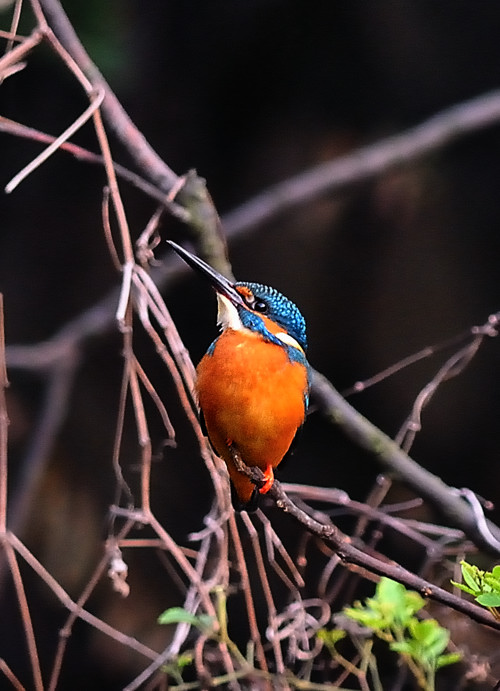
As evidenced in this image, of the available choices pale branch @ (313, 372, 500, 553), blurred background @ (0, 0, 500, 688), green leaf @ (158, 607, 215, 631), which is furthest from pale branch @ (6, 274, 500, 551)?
blurred background @ (0, 0, 500, 688)

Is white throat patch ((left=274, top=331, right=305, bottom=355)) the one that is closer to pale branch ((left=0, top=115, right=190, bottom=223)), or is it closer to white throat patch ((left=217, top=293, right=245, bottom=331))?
white throat patch ((left=217, top=293, right=245, bottom=331))

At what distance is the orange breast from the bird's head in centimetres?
5

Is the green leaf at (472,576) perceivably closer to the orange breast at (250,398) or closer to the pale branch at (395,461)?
the orange breast at (250,398)

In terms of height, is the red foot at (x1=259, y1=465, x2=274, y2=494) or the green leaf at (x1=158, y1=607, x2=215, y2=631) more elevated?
the red foot at (x1=259, y1=465, x2=274, y2=494)

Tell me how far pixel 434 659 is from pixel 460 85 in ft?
5.42

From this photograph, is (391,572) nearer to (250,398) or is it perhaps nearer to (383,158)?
(250,398)

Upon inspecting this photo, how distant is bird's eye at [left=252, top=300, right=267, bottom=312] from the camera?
4.22ft

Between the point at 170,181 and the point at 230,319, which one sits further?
the point at 170,181

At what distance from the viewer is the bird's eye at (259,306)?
4.22 feet

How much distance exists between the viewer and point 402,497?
2.34 meters

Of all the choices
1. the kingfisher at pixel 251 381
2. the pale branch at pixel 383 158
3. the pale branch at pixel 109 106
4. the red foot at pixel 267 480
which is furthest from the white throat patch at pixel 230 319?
the pale branch at pixel 383 158

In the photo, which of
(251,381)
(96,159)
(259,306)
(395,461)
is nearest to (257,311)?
(259,306)

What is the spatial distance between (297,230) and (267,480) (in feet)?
4.52

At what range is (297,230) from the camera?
7.93ft
